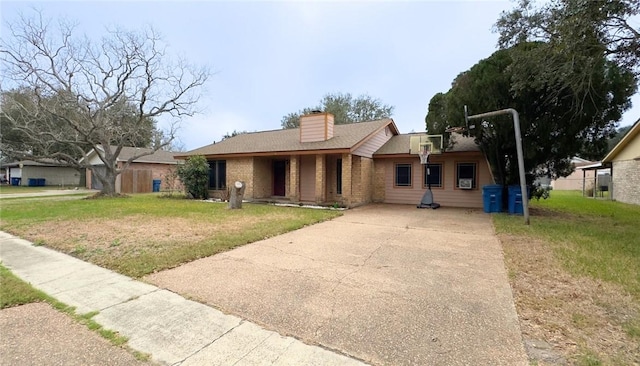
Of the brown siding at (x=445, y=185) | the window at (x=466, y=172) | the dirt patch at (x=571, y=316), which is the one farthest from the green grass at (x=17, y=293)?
the window at (x=466, y=172)

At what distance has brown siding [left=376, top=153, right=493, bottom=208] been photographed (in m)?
12.8

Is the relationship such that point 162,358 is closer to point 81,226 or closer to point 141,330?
point 141,330

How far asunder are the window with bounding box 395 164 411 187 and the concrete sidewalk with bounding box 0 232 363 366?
12.2m

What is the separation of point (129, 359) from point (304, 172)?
12964 millimetres

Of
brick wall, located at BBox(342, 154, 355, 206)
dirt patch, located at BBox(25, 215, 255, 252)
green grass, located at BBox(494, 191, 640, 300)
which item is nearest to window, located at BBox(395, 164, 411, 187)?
brick wall, located at BBox(342, 154, 355, 206)

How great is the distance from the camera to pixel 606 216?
10.5m

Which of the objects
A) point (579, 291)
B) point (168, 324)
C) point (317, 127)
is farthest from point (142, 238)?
point (317, 127)

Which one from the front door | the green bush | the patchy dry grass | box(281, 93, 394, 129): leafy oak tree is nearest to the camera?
the patchy dry grass

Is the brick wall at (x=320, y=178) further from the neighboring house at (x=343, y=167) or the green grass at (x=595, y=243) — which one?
the green grass at (x=595, y=243)

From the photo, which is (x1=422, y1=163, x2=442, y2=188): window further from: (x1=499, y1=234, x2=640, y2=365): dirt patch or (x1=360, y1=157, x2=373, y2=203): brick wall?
(x1=499, y1=234, x2=640, y2=365): dirt patch

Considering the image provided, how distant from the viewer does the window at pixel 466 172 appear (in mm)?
12852

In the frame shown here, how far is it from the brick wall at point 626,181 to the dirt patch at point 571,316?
16189mm

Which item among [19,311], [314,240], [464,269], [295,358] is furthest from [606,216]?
[19,311]

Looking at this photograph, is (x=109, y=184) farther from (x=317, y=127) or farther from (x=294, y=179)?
(x=317, y=127)
